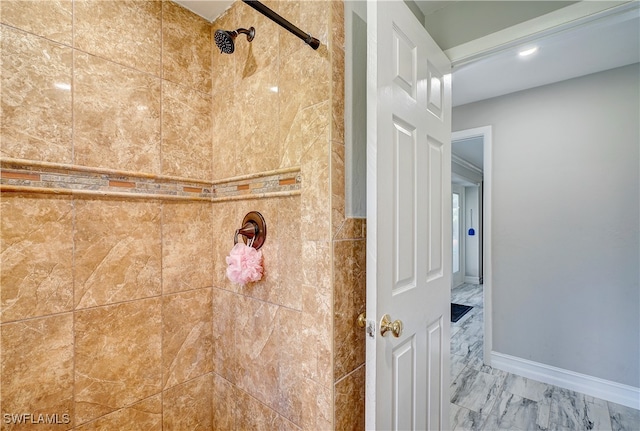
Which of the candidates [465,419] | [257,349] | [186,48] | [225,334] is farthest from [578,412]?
[186,48]

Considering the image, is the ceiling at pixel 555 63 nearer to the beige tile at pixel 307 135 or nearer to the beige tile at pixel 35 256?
the beige tile at pixel 307 135

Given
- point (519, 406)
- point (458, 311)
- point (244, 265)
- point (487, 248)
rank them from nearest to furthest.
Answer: point (244, 265) → point (519, 406) → point (487, 248) → point (458, 311)

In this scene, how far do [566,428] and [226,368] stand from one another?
88.7 inches

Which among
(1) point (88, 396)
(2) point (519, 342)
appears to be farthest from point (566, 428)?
(1) point (88, 396)

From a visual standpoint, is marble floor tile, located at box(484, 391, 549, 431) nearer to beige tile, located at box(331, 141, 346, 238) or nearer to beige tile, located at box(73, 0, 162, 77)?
beige tile, located at box(331, 141, 346, 238)

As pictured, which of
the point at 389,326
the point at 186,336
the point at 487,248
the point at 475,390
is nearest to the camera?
the point at 389,326

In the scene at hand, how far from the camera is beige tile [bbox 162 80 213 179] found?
1.48 m

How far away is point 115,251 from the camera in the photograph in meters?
1.31

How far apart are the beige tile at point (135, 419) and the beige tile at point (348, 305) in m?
1.04

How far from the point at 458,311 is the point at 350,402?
12.7 ft

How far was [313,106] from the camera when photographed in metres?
1.09

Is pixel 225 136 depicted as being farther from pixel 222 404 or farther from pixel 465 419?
pixel 465 419

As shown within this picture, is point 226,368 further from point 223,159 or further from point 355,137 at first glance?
point 355,137

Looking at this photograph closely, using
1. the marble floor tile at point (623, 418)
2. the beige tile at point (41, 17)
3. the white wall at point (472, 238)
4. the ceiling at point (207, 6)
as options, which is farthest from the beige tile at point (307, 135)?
the white wall at point (472, 238)
